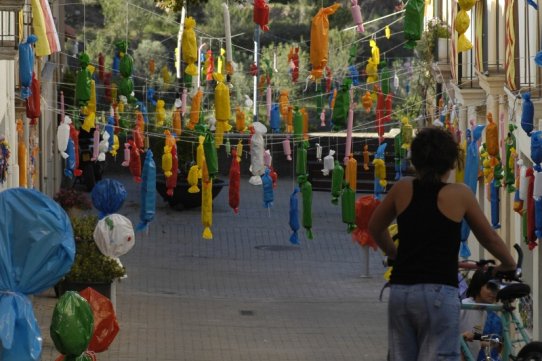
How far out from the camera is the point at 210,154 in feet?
58.6

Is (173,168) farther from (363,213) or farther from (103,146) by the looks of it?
(363,213)

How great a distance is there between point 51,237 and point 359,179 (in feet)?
80.2

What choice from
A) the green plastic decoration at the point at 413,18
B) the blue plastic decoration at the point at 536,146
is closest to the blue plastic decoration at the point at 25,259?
the blue plastic decoration at the point at 536,146

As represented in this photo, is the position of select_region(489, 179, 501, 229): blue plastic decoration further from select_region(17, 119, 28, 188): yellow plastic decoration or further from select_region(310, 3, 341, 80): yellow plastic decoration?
select_region(17, 119, 28, 188): yellow plastic decoration

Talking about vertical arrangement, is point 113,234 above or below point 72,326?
above

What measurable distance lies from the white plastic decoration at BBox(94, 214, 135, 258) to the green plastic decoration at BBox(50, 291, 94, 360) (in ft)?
23.3

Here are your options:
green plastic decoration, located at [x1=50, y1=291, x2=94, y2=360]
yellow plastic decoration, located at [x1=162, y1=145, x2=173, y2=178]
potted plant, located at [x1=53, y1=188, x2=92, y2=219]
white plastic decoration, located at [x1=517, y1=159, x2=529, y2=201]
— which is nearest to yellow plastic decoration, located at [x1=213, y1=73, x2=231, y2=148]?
yellow plastic decoration, located at [x1=162, y1=145, x2=173, y2=178]

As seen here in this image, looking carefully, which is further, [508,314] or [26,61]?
[26,61]

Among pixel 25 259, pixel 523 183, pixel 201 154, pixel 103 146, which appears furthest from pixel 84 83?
pixel 25 259

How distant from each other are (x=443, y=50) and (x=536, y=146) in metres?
10.8

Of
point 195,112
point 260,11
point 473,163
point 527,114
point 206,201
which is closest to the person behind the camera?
point 527,114

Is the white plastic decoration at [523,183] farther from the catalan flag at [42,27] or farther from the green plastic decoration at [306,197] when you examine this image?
the catalan flag at [42,27]

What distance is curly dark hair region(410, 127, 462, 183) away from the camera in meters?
6.49

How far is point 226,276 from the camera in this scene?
23531 mm
